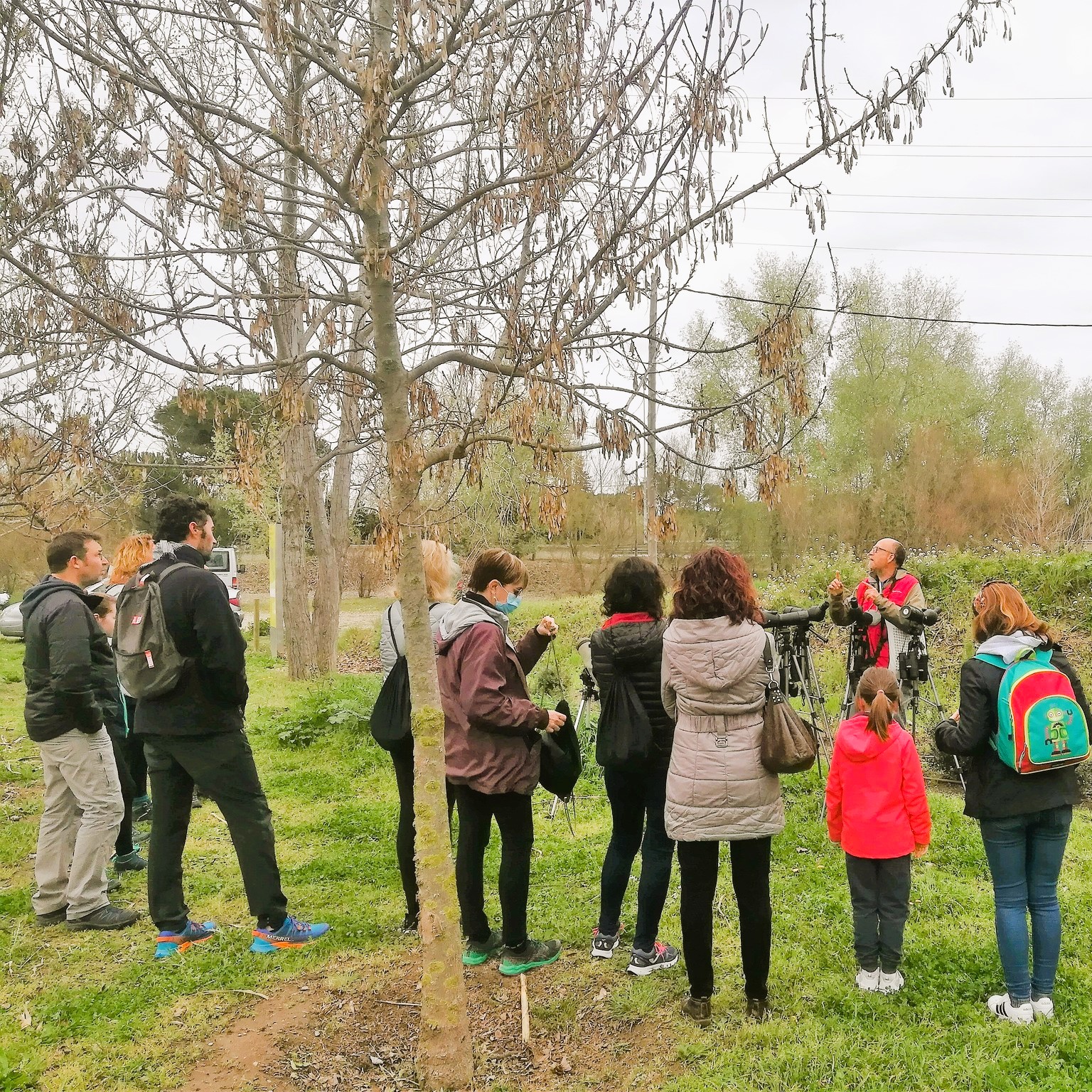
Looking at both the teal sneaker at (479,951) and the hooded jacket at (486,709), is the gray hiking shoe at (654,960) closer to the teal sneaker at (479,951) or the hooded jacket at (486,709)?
the teal sneaker at (479,951)

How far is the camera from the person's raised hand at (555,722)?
388 cm

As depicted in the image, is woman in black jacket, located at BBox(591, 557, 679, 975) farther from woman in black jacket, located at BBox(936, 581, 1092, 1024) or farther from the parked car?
the parked car

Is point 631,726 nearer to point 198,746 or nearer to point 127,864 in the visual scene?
point 198,746

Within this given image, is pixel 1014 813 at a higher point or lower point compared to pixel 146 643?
lower

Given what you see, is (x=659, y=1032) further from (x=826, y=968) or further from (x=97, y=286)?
(x=97, y=286)

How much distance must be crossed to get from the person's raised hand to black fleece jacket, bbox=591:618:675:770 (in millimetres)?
→ 167

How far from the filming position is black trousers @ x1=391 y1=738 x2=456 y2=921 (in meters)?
4.29

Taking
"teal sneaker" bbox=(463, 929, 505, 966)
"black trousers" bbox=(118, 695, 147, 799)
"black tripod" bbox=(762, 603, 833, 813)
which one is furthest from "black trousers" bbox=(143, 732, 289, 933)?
"black tripod" bbox=(762, 603, 833, 813)

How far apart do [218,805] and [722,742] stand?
2.37 metres

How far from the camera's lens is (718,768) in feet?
11.2

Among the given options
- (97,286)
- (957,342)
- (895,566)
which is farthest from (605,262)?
(957,342)

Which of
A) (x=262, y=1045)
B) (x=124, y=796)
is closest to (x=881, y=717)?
(x=262, y=1045)

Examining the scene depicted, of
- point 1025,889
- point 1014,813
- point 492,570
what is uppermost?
point 492,570

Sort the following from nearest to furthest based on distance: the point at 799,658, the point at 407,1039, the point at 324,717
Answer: the point at 407,1039
the point at 799,658
the point at 324,717
